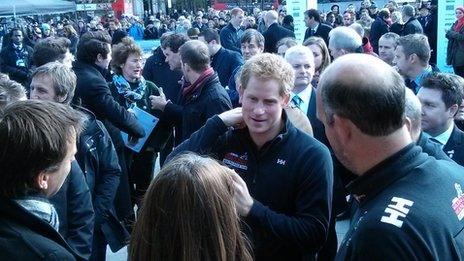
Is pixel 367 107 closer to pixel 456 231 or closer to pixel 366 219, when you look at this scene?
pixel 366 219

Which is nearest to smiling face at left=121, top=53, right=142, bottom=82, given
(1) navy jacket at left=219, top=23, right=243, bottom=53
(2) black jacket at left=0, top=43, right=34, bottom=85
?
(2) black jacket at left=0, top=43, right=34, bottom=85

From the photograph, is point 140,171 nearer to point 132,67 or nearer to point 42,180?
point 132,67

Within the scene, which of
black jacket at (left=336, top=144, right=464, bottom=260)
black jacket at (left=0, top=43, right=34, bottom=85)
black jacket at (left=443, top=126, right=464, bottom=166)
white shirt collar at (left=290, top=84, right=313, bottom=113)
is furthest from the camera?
black jacket at (left=0, top=43, right=34, bottom=85)

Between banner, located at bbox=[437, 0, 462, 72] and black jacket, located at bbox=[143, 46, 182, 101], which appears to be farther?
banner, located at bbox=[437, 0, 462, 72]

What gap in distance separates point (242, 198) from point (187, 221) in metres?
0.61

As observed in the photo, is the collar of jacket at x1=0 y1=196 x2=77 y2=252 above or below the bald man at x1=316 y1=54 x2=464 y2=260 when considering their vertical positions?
below

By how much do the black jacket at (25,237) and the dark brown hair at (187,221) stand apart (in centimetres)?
29

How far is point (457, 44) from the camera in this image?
9844mm

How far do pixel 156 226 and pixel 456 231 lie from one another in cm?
92

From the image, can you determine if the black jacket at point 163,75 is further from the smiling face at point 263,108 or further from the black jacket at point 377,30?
the black jacket at point 377,30

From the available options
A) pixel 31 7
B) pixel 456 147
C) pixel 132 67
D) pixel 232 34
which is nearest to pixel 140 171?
pixel 132 67

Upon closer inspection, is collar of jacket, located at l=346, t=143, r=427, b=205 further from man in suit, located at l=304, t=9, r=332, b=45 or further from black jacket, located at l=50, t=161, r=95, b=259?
man in suit, located at l=304, t=9, r=332, b=45

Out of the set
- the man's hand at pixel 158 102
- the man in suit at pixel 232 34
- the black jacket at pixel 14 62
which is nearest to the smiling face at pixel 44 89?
the man's hand at pixel 158 102

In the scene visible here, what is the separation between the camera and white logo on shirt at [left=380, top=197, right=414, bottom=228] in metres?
1.56
